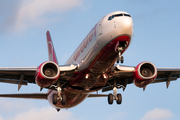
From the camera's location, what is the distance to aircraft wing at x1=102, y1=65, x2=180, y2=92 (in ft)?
101

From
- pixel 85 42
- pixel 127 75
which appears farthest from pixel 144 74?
pixel 85 42

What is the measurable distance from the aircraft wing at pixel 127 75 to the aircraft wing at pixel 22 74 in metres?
3.98

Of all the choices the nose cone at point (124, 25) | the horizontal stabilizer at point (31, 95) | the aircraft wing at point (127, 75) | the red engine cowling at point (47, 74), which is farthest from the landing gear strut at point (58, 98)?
the nose cone at point (124, 25)

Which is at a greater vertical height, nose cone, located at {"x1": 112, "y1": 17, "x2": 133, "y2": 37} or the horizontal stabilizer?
nose cone, located at {"x1": 112, "y1": 17, "x2": 133, "y2": 37}

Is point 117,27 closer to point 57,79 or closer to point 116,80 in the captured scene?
point 57,79

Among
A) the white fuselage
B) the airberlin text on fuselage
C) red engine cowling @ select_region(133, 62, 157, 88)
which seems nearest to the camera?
the white fuselage

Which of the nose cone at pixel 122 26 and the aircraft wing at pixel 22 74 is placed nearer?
the nose cone at pixel 122 26

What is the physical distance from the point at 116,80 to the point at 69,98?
5.13m

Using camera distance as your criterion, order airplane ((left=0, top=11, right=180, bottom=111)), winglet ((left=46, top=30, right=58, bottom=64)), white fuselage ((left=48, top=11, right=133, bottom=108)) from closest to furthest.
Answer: white fuselage ((left=48, top=11, right=133, bottom=108)) → airplane ((left=0, top=11, right=180, bottom=111)) → winglet ((left=46, top=30, right=58, bottom=64))

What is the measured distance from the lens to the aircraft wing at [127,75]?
101 ft

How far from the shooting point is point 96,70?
2850cm

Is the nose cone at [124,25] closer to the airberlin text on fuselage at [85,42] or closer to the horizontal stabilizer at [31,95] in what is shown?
the airberlin text on fuselage at [85,42]

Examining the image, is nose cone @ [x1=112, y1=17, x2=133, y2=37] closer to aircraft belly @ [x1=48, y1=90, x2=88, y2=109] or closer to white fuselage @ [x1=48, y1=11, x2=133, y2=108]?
white fuselage @ [x1=48, y1=11, x2=133, y2=108]

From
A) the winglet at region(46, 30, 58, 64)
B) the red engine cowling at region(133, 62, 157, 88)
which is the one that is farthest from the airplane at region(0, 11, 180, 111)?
the winglet at region(46, 30, 58, 64)
